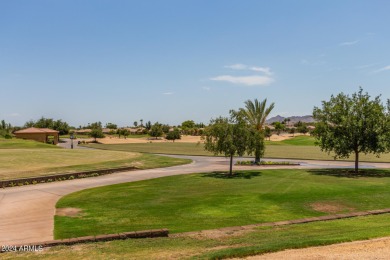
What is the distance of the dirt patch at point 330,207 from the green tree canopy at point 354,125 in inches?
561

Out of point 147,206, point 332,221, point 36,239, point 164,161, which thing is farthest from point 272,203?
point 164,161

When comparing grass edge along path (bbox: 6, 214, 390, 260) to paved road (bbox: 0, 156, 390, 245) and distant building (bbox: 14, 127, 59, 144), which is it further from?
distant building (bbox: 14, 127, 59, 144)

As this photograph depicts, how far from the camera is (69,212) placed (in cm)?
1602

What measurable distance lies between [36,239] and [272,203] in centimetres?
1118

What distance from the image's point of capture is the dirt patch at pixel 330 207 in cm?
1652

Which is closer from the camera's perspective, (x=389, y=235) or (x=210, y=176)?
(x=389, y=235)

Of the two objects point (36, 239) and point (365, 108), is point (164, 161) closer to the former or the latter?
point (365, 108)

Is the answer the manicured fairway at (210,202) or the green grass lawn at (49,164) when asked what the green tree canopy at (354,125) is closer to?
the manicured fairway at (210,202)

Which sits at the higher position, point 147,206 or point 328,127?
point 328,127

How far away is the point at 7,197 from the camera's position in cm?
2022

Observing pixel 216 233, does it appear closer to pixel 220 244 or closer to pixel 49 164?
pixel 220 244

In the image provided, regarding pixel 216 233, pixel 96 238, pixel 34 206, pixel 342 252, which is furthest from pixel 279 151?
pixel 342 252

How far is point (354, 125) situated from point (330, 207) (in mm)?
15664

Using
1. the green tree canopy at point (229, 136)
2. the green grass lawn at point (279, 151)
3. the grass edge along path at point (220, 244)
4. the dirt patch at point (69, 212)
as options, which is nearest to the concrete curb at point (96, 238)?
the grass edge along path at point (220, 244)
